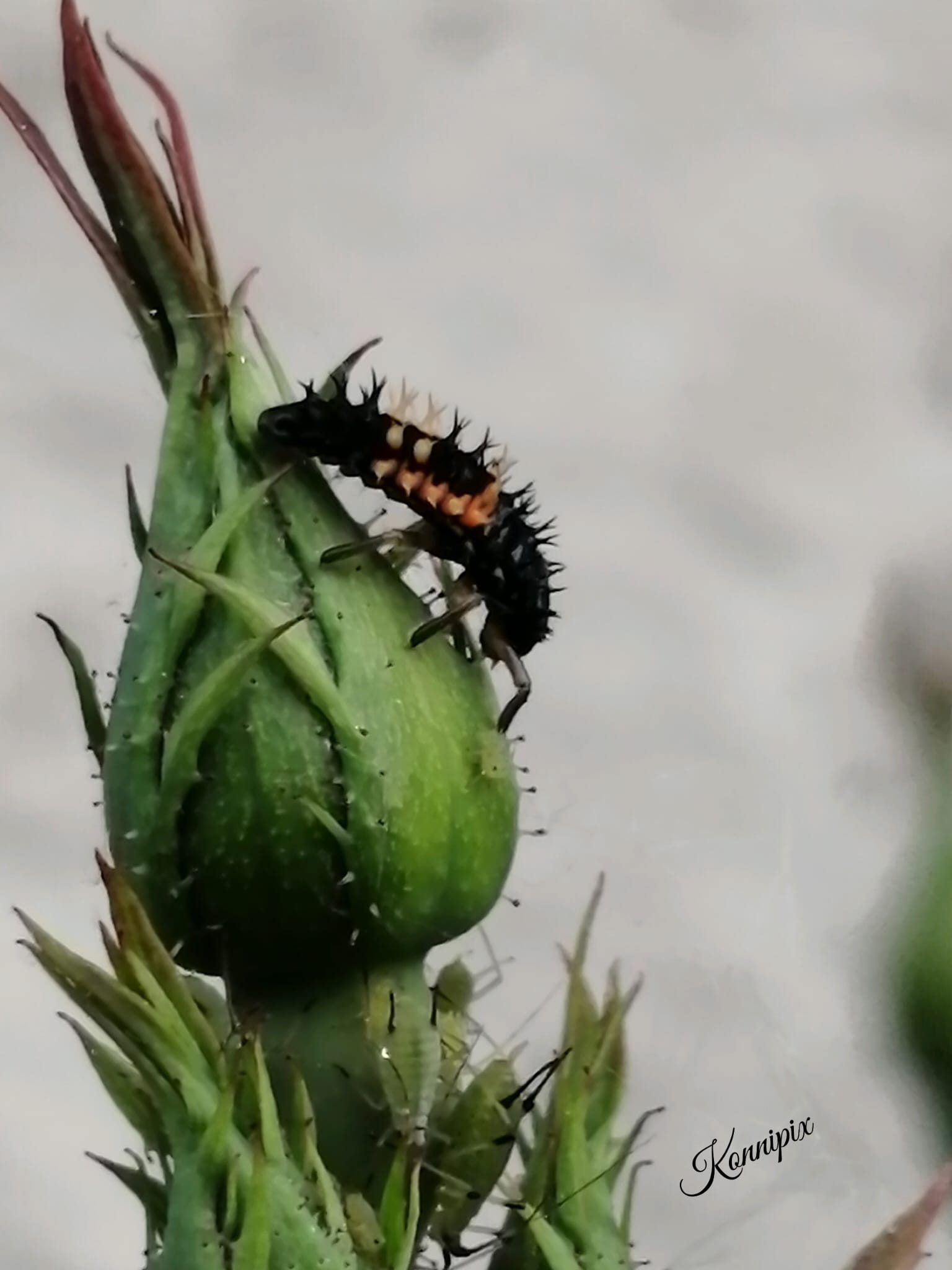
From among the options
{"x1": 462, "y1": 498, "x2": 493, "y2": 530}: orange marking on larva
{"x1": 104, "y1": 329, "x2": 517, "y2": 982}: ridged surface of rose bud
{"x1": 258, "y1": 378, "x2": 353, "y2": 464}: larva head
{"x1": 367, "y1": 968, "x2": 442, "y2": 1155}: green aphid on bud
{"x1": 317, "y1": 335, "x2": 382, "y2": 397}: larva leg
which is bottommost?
{"x1": 367, "y1": 968, "x2": 442, "y2": 1155}: green aphid on bud

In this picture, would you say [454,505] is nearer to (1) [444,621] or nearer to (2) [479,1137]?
(1) [444,621]

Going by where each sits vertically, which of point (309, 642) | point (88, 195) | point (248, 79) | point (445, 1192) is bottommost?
point (445, 1192)

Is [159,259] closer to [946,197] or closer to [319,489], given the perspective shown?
[319,489]

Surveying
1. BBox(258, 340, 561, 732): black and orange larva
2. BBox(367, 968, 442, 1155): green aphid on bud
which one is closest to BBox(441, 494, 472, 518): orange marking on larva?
BBox(258, 340, 561, 732): black and orange larva

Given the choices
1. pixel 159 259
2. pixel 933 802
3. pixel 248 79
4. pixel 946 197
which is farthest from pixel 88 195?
pixel 946 197

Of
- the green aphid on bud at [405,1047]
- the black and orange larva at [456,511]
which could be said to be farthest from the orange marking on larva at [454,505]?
the green aphid on bud at [405,1047]

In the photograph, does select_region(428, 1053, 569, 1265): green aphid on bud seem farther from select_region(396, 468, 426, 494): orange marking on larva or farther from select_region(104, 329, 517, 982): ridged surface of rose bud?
select_region(396, 468, 426, 494): orange marking on larva

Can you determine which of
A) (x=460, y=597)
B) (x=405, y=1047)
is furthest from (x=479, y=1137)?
(x=460, y=597)
